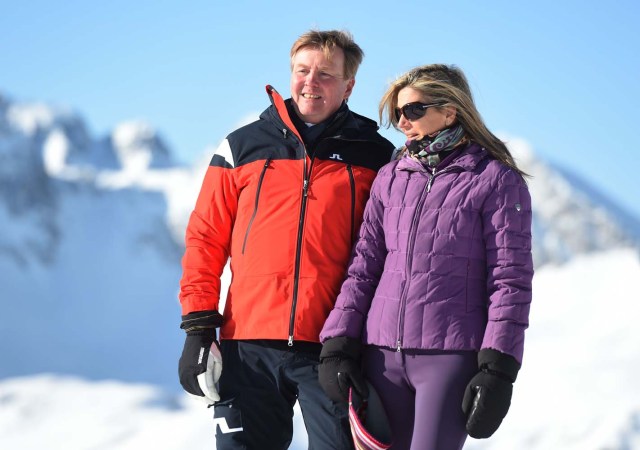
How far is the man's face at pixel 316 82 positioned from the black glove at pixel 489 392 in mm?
1435

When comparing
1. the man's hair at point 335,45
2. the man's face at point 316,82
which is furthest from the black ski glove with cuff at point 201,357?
the man's hair at point 335,45

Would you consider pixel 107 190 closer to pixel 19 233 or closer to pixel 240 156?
pixel 19 233

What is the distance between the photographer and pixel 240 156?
12.6ft

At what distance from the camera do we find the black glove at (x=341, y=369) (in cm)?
323

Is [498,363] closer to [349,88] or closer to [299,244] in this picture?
[299,244]

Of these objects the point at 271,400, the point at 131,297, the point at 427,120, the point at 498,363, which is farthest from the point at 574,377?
the point at 131,297

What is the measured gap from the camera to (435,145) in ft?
10.9

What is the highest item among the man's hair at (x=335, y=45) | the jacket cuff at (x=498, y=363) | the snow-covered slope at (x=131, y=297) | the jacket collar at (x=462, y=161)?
the man's hair at (x=335, y=45)

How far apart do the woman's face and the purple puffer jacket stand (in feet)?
0.47

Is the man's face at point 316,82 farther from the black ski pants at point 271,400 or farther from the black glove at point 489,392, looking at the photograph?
the black glove at point 489,392

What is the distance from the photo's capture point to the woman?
303cm

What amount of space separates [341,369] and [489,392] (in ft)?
1.99

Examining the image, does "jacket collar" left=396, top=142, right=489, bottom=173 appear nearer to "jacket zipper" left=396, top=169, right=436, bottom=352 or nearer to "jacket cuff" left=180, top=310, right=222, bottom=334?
"jacket zipper" left=396, top=169, right=436, bottom=352

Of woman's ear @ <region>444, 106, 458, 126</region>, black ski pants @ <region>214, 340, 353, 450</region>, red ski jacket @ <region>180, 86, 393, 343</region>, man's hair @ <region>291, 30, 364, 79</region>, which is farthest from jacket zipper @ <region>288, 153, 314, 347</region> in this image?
woman's ear @ <region>444, 106, 458, 126</region>
